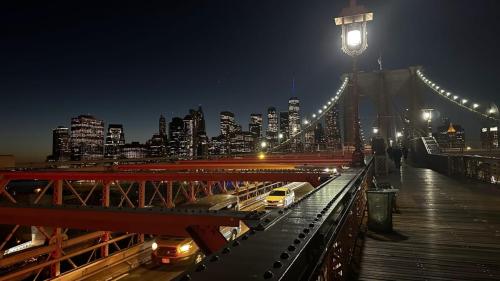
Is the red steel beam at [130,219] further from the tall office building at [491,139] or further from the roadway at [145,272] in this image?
the tall office building at [491,139]

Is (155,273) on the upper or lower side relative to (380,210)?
lower

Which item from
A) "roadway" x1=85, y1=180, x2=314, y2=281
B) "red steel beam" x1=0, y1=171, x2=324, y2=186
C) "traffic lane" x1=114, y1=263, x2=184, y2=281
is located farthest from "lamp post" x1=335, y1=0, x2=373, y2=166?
"traffic lane" x1=114, y1=263, x2=184, y2=281

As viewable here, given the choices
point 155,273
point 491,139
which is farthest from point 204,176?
point 491,139

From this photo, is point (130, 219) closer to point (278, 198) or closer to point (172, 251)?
point (172, 251)

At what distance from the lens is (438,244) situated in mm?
6090

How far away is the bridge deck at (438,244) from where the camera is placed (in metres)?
4.73

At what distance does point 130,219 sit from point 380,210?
195 inches

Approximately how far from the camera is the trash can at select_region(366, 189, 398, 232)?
22.5 ft

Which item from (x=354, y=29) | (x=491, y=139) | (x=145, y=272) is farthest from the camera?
(x=491, y=139)

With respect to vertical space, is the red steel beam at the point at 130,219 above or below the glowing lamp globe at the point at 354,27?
below

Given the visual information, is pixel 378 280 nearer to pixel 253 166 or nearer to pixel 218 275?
pixel 218 275

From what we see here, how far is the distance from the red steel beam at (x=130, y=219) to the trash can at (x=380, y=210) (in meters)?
3.77

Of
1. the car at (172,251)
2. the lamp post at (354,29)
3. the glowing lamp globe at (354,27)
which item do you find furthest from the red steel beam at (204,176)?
the glowing lamp globe at (354,27)

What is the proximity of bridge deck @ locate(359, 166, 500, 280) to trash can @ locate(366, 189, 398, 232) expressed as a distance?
298 millimetres
